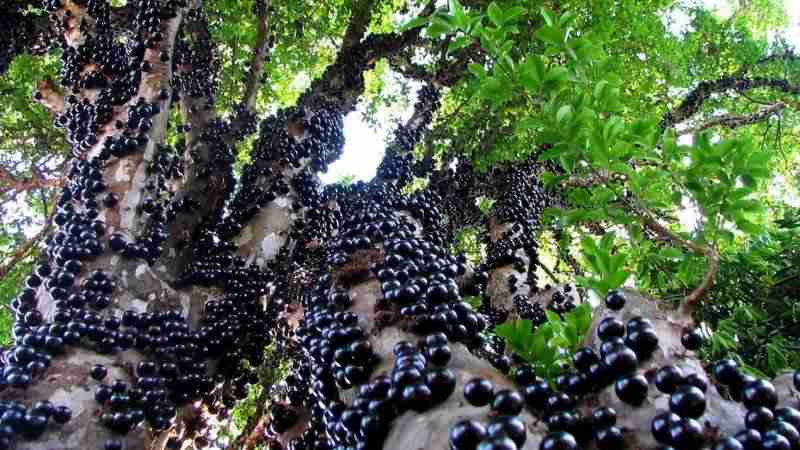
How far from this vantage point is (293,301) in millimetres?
4910

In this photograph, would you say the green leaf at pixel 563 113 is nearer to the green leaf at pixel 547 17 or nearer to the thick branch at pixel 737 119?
the green leaf at pixel 547 17

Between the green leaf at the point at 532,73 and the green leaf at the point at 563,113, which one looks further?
the green leaf at the point at 532,73

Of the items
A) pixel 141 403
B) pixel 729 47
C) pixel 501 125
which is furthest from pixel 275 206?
pixel 729 47

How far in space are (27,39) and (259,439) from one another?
4637 millimetres

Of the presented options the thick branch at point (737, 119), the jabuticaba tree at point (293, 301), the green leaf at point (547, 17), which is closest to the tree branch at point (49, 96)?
the jabuticaba tree at point (293, 301)

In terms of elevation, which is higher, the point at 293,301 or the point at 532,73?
the point at 293,301

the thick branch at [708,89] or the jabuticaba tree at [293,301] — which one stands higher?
the thick branch at [708,89]

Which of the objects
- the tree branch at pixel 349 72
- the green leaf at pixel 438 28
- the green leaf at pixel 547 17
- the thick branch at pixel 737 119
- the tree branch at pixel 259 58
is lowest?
the green leaf at pixel 547 17

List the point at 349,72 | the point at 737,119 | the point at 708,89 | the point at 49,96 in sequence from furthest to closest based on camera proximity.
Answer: the point at 708,89 → the point at 737,119 → the point at 349,72 → the point at 49,96

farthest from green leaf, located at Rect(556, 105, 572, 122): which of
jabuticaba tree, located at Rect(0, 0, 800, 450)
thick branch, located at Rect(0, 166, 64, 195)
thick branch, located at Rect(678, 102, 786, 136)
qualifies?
thick branch, located at Rect(0, 166, 64, 195)

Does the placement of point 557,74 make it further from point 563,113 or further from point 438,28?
point 438,28

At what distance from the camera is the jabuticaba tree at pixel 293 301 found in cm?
155

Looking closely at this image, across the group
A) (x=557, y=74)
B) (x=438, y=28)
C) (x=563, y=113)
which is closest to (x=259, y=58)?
(x=438, y=28)

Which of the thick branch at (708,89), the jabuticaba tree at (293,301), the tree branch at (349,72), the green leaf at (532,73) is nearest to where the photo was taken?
the jabuticaba tree at (293,301)
